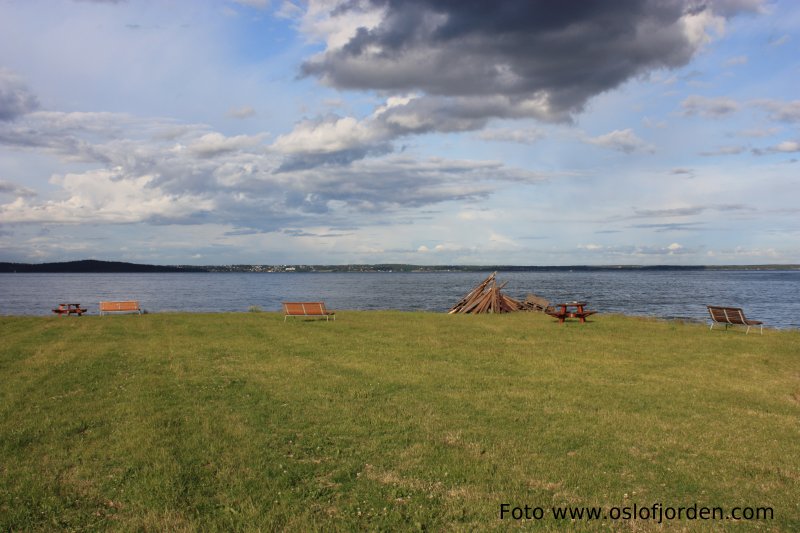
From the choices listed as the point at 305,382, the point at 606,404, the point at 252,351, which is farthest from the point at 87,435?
the point at 606,404

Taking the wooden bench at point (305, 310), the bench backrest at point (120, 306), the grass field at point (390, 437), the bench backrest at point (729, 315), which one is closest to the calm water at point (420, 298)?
the bench backrest at point (120, 306)

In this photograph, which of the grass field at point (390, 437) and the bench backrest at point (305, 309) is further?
the bench backrest at point (305, 309)

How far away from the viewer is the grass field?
702 centimetres

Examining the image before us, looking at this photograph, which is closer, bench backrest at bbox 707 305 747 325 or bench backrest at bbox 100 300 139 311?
bench backrest at bbox 707 305 747 325

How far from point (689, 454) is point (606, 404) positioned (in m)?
3.05

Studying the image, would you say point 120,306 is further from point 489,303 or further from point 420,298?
point 420,298

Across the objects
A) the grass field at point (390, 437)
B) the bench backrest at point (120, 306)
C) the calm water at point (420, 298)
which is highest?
the bench backrest at point (120, 306)

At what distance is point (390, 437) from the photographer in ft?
31.6

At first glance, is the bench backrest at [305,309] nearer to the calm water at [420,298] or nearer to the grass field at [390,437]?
the grass field at [390,437]

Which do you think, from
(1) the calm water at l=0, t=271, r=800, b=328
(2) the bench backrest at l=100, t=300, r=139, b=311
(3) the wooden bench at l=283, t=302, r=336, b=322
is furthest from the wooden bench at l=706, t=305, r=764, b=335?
(2) the bench backrest at l=100, t=300, r=139, b=311

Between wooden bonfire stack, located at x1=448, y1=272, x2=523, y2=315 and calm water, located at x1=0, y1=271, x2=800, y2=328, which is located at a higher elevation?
wooden bonfire stack, located at x1=448, y1=272, x2=523, y2=315

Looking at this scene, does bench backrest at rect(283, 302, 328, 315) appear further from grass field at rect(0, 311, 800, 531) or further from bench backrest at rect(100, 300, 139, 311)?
bench backrest at rect(100, 300, 139, 311)

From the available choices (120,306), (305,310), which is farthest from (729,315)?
(120,306)

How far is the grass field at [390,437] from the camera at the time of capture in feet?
23.0
